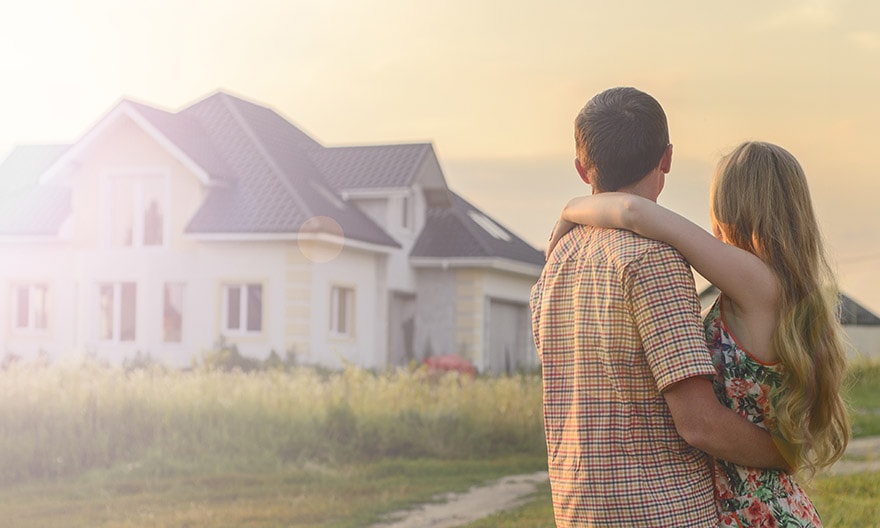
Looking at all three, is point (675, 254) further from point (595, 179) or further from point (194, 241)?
point (194, 241)

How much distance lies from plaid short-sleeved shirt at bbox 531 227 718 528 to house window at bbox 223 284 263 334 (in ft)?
63.5

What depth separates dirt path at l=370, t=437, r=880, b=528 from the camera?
338 inches

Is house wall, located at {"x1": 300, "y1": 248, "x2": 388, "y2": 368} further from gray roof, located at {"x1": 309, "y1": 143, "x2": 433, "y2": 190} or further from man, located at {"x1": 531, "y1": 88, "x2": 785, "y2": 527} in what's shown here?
man, located at {"x1": 531, "y1": 88, "x2": 785, "y2": 527}

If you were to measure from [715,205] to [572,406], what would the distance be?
0.59m

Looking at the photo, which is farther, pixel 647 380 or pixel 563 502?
pixel 563 502

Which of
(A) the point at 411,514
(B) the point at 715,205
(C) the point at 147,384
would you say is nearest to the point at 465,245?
(C) the point at 147,384

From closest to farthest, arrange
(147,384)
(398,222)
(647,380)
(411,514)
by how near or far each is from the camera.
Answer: (647,380), (411,514), (147,384), (398,222)

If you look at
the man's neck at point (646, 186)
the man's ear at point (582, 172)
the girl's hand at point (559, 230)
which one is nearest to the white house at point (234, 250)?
the girl's hand at point (559, 230)

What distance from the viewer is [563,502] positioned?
7.89 feet

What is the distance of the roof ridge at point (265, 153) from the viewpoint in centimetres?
2194

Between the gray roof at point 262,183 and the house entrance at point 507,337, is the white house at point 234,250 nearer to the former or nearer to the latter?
the gray roof at point 262,183

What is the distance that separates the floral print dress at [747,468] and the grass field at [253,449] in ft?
18.9

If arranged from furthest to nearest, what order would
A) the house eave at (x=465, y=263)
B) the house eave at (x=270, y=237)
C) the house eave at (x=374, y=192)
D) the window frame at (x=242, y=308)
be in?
the house eave at (x=465, y=263), the house eave at (x=374, y=192), the window frame at (x=242, y=308), the house eave at (x=270, y=237)

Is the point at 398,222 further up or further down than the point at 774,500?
further up
